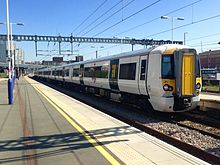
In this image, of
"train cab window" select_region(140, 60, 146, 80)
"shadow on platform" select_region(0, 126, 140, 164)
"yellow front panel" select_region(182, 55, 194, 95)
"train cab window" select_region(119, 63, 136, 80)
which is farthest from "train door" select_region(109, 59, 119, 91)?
"shadow on platform" select_region(0, 126, 140, 164)

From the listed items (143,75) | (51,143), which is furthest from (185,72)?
(51,143)

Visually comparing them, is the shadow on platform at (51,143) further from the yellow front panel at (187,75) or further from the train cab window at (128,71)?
the train cab window at (128,71)

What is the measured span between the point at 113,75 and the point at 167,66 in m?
5.86

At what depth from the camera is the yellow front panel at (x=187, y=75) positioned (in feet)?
37.7

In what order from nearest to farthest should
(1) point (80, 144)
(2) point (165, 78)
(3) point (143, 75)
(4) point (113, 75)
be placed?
(1) point (80, 144)
(2) point (165, 78)
(3) point (143, 75)
(4) point (113, 75)

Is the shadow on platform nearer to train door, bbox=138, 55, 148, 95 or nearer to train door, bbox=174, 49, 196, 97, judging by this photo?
train door, bbox=174, 49, 196, 97

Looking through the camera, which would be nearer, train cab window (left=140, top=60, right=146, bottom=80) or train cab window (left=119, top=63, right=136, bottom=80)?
train cab window (left=140, top=60, right=146, bottom=80)

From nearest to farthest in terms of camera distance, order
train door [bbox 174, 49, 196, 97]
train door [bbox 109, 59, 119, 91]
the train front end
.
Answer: the train front end < train door [bbox 174, 49, 196, 97] < train door [bbox 109, 59, 119, 91]

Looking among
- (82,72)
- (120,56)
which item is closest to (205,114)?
(120,56)

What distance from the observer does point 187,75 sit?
11.6m

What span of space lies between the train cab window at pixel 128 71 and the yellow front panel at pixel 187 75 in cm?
278

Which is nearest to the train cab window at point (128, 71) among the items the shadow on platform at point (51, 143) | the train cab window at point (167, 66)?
the train cab window at point (167, 66)

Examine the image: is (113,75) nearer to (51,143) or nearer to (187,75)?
(187,75)

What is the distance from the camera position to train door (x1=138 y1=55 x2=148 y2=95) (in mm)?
12469
